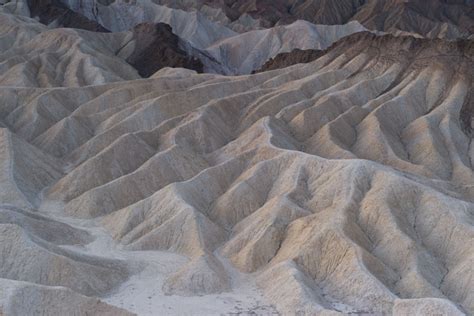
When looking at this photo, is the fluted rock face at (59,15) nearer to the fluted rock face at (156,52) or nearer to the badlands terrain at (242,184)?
the fluted rock face at (156,52)

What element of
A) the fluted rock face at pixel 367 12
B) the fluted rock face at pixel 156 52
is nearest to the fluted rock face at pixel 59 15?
the fluted rock face at pixel 156 52

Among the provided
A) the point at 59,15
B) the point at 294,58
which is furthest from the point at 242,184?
the point at 59,15

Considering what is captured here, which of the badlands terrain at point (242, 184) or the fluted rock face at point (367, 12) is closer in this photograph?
the badlands terrain at point (242, 184)

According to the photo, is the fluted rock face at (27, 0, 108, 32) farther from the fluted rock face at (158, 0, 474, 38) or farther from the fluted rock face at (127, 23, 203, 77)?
the fluted rock face at (158, 0, 474, 38)

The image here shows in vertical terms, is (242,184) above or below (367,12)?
above

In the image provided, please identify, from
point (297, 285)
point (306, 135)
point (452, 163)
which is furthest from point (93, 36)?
point (297, 285)

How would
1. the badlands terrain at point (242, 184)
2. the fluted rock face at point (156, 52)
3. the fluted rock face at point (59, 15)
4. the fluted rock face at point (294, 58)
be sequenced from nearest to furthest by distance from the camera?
1. the badlands terrain at point (242, 184)
2. the fluted rock face at point (294, 58)
3. the fluted rock face at point (156, 52)
4. the fluted rock face at point (59, 15)

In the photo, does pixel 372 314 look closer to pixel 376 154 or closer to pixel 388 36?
pixel 376 154

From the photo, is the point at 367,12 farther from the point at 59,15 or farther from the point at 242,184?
the point at 242,184

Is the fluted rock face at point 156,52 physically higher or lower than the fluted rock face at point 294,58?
lower
